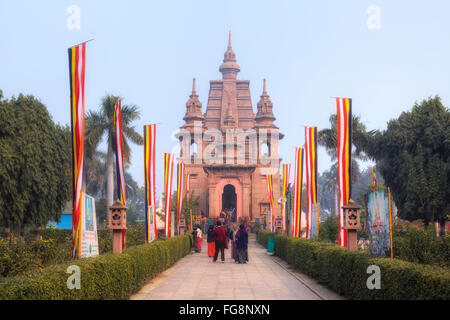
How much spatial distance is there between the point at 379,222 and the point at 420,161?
27314 mm

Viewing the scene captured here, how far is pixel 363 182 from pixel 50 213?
319ft

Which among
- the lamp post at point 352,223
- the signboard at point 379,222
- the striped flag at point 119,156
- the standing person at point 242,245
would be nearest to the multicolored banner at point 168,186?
the standing person at point 242,245

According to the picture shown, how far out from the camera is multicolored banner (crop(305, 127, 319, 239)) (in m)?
20.8

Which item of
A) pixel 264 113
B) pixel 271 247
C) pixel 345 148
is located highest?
pixel 264 113

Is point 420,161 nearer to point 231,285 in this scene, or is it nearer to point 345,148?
point 345,148

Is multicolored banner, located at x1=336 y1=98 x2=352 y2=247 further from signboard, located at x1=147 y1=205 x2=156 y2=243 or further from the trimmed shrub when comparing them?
signboard, located at x1=147 y1=205 x2=156 y2=243

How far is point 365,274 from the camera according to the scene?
413 inches

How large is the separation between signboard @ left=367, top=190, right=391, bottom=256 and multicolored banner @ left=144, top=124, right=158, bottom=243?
9.18 meters

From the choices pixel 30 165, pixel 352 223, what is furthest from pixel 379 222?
pixel 30 165

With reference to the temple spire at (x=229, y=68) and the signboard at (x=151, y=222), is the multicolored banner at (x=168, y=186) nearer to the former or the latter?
the signboard at (x=151, y=222)

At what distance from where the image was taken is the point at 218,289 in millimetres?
13938

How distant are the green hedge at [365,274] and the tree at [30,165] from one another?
20369mm

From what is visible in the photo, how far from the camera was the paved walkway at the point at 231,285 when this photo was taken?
1282 cm

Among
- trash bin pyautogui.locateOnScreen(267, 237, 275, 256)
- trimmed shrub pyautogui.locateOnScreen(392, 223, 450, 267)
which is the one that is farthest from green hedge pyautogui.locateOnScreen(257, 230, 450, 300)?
trash bin pyautogui.locateOnScreen(267, 237, 275, 256)
